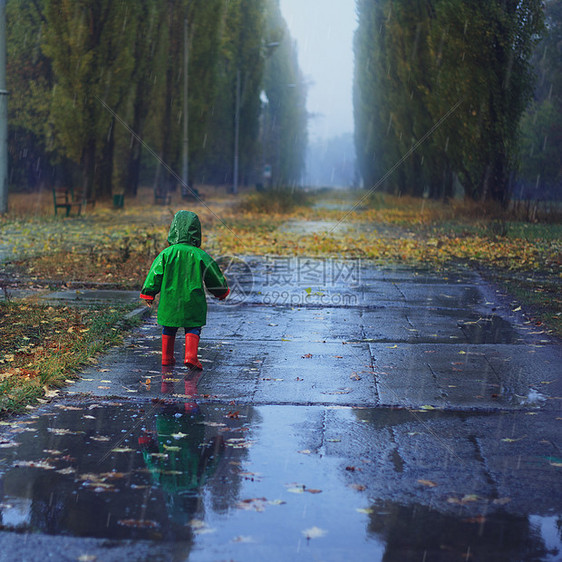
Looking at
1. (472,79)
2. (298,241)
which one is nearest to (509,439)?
(298,241)

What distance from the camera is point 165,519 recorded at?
3670mm

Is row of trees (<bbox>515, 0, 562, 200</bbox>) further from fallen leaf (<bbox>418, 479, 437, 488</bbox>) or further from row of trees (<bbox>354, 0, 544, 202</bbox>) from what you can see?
fallen leaf (<bbox>418, 479, 437, 488</bbox>)

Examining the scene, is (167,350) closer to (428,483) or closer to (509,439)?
(509,439)

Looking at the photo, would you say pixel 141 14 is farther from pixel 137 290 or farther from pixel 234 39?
pixel 137 290

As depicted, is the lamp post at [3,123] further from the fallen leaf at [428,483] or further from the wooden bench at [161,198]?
the fallen leaf at [428,483]

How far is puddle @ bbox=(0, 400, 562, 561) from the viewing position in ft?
11.5

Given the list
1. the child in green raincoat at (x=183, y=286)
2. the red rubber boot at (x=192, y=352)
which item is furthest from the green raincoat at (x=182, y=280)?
the red rubber boot at (x=192, y=352)

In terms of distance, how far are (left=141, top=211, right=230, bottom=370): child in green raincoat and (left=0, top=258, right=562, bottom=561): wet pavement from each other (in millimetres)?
283

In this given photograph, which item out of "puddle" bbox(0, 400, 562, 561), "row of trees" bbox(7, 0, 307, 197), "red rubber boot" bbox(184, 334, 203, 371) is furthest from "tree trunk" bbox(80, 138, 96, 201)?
"puddle" bbox(0, 400, 562, 561)

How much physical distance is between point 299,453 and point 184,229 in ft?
8.86

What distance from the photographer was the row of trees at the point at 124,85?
29.0 m

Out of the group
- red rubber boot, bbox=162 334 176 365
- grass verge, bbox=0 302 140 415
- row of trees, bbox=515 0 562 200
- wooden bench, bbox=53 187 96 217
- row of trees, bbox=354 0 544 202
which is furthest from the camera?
row of trees, bbox=515 0 562 200

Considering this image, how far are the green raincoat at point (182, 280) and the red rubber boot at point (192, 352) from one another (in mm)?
105

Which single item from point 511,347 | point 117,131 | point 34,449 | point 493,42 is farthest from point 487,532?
point 117,131
